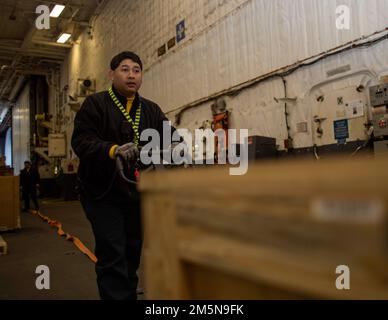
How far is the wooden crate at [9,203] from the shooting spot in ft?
20.2

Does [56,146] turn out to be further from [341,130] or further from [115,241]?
[115,241]

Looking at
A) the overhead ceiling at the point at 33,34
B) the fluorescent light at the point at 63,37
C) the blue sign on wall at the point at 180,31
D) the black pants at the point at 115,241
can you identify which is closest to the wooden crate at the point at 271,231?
the black pants at the point at 115,241

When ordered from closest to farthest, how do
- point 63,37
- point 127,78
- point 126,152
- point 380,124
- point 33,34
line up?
1. point 126,152
2. point 127,78
3. point 380,124
4. point 33,34
5. point 63,37

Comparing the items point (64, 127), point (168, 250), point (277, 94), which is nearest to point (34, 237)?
point (277, 94)

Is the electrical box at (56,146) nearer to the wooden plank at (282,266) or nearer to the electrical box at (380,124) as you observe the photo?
the electrical box at (380,124)

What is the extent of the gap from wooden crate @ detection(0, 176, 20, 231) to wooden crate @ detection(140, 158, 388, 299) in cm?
618

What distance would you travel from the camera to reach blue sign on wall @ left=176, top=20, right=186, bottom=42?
7.18 m

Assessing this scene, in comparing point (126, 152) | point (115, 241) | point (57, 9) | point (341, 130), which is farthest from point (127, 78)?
point (57, 9)

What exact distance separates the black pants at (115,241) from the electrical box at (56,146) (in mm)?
12986

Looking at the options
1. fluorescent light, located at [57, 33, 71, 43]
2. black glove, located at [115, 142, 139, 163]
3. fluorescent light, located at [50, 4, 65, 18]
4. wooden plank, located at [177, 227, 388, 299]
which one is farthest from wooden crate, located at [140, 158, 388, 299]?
fluorescent light, located at [57, 33, 71, 43]

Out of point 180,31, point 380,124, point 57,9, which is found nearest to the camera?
point 380,124

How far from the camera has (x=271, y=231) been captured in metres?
0.56

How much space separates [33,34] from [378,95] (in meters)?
11.5
